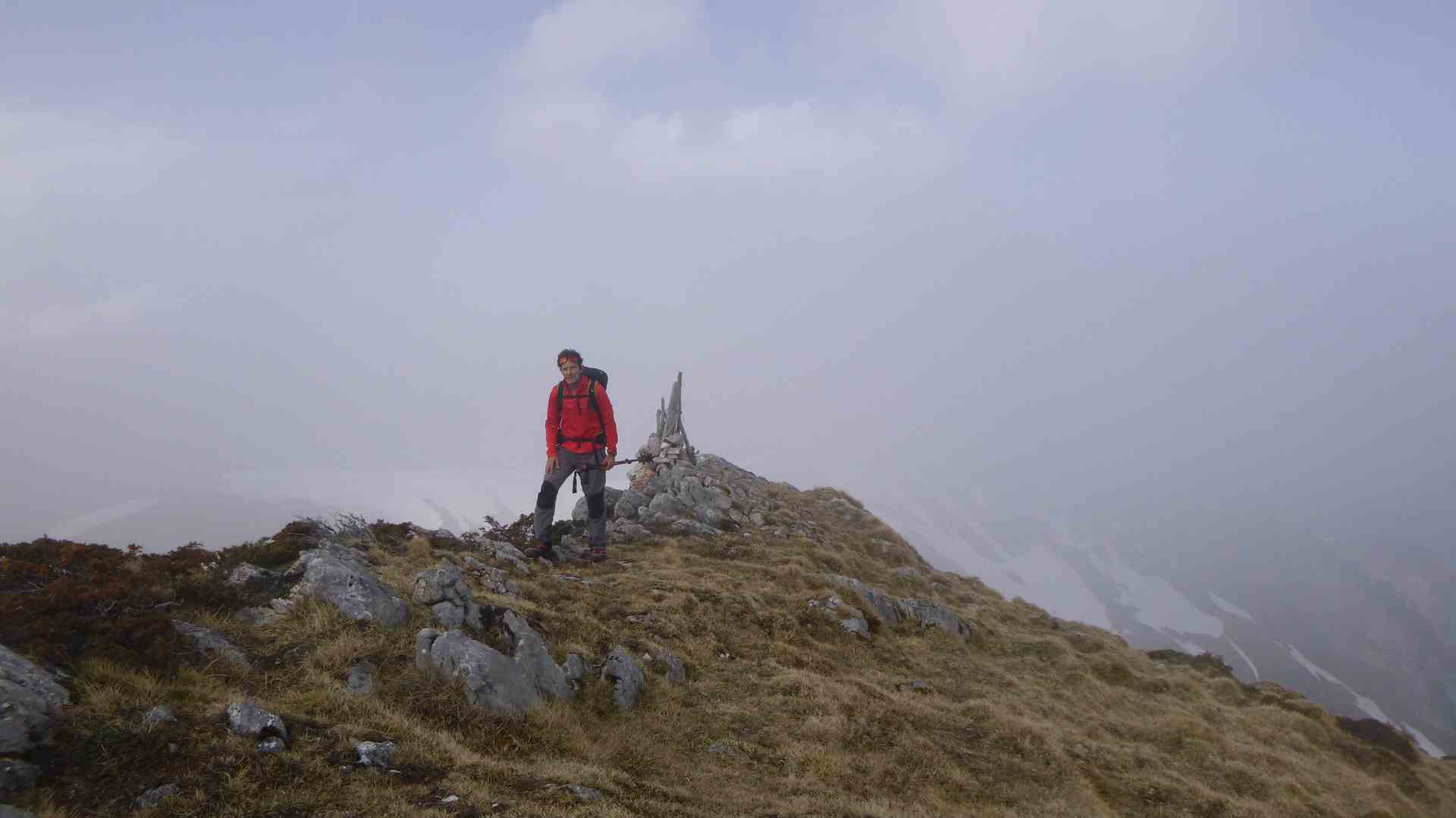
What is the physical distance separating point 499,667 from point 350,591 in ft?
8.35

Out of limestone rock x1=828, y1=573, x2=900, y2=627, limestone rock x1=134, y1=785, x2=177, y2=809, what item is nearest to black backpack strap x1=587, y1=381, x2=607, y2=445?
limestone rock x1=828, y1=573, x2=900, y2=627

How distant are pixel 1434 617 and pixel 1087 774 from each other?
137 meters

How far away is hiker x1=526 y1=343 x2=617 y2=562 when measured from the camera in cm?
1437

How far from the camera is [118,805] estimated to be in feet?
16.7

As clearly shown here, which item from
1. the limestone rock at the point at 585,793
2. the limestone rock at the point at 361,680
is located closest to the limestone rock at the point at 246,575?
the limestone rock at the point at 361,680

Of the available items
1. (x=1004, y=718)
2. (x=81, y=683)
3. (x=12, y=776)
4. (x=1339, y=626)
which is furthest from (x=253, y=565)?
(x=1339, y=626)

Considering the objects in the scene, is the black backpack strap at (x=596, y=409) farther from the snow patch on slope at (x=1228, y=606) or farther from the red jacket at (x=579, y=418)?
the snow patch on slope at (x=1228, y=606)

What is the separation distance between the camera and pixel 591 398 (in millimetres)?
14414

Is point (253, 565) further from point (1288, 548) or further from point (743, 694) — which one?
point (1288, 548)

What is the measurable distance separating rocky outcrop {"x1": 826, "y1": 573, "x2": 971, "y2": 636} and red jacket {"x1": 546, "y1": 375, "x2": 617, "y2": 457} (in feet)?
25.0

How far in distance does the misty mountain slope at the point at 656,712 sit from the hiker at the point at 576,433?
1.93m

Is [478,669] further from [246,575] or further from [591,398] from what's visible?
[591,398]

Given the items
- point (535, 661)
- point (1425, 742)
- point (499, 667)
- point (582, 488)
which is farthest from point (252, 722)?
point (1425, 742)

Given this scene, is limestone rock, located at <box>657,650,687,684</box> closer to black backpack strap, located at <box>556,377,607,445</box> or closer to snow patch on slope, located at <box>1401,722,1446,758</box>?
black backpack strap, located at <box>556,377,607,445</box>
